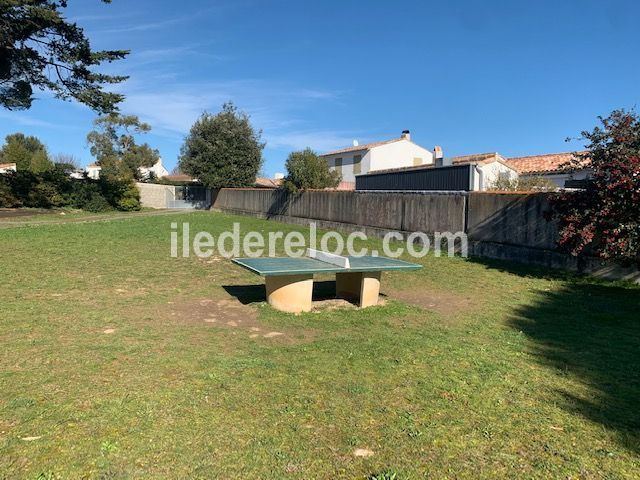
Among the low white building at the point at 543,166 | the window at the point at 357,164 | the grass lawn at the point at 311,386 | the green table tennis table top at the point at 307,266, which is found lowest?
the grass lawn at the point at 311,386

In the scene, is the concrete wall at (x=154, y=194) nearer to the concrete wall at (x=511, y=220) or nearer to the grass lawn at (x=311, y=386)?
the concrete wall at (x=511, y=220)

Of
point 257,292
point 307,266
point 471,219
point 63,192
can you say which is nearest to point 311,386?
point 307,266

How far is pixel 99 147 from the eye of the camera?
202 ft

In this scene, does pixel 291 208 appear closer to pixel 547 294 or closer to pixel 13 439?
pixel 547 294

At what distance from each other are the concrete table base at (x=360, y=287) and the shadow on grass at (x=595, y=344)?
2025mm

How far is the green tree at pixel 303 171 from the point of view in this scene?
74.7 ft

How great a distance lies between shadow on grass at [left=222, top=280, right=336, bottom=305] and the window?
37.5 meters

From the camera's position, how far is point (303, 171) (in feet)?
74.6

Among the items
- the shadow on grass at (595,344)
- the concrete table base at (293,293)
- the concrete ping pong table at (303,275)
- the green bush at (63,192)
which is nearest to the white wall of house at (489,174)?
the shadow on grass at (595,344)

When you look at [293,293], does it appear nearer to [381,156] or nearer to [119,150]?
[381,156]

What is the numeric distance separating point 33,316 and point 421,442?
5.13 m

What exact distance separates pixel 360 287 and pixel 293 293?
4.19 feet

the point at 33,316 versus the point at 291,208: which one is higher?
the point at 291,208

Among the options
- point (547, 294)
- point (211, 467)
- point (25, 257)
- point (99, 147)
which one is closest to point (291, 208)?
point (25, 257)
